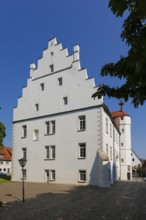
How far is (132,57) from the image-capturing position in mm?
3658

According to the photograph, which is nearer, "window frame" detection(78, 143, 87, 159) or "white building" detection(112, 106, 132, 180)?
"window frame" detection(78, 143, 87, 159)

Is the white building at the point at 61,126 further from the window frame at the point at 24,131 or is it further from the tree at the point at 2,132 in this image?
the tree at the point at 2,132

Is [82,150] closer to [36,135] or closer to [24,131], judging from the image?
[36,135]

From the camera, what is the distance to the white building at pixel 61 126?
2664 cm

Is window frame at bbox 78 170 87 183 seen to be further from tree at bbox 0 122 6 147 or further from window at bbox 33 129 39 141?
tree at bbox 0 122 6 147

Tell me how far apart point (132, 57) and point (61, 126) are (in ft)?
85.9

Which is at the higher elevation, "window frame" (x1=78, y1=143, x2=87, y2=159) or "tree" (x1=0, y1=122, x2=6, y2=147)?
"tree" (x1=0, y1=122, x2=6, y2=147)

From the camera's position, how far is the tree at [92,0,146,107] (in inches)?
125

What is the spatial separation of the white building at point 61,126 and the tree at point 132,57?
69.7 feet

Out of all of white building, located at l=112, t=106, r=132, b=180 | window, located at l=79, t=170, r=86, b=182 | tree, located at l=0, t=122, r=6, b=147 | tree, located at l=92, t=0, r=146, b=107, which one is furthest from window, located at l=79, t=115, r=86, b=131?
tree, located at l=92, t=0, r=146, b=107

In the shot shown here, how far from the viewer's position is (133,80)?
162 inches

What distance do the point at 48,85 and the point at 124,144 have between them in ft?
77.0

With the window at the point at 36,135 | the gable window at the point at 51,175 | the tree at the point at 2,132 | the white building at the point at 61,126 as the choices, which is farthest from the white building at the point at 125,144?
the tree at the point at 2,132

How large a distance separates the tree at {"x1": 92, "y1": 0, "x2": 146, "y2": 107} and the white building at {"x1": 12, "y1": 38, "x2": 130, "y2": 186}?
21.3 meters
